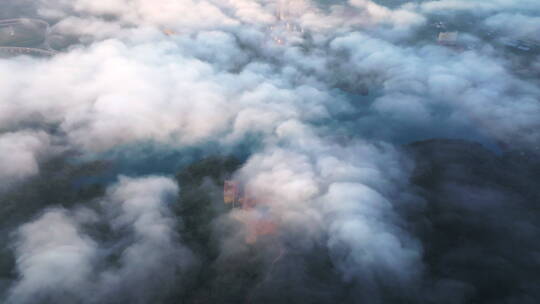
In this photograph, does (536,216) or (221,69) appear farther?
(221,69)

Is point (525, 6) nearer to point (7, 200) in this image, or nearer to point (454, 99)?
point (454, 99)

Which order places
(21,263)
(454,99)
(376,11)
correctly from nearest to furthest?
(21,263) → (454,99) → (376,11)

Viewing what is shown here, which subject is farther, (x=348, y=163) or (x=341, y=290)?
(x=348, y=163)

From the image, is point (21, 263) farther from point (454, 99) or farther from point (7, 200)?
point (454, 99)

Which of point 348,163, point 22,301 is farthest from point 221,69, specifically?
point 22,301

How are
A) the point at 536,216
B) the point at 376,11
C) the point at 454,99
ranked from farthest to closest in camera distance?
the point at 376,11 < the point at 454,99 < the point at 536,216

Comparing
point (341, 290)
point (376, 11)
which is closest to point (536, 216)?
point (341, 290)

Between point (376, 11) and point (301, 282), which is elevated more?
point (376, 11)

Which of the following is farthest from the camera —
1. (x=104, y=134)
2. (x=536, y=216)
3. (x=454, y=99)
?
(x=454, y=99)

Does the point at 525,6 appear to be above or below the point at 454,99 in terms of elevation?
above
